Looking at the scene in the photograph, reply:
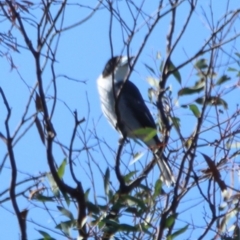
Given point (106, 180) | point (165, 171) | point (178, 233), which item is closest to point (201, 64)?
point (165, 171)

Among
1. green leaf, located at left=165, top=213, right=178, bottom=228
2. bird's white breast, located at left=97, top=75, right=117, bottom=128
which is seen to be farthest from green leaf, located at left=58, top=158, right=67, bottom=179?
bird's white breast, located at left=97, top=75, right=117, bottom=128

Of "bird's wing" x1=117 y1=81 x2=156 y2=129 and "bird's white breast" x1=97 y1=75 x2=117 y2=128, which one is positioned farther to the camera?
"bird's wing" x1=117 y1=81 x2=156 y2=129

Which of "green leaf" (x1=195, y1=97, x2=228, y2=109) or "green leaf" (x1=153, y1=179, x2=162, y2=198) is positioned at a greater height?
"green leaf" (x1=195, y1=97, x2=228, y2=109)

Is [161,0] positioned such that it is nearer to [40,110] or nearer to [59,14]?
[59,14]

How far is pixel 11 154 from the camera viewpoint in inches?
101

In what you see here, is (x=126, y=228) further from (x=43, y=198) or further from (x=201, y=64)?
(x=201, y=64)

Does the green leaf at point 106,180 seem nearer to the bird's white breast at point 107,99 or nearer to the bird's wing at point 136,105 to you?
the bird's white breast at point 107,99

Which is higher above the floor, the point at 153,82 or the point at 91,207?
the point at 153,82

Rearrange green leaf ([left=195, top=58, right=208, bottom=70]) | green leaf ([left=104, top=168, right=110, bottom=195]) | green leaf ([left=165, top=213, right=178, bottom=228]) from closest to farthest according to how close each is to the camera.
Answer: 1. green leaf ([left=165, top=213, right=178, bottom=228])
2. green leaf ([left=104, top=168, right=110, bottom=195])
3. green leaf ([left=195, top=58, right=208, bottom=70])

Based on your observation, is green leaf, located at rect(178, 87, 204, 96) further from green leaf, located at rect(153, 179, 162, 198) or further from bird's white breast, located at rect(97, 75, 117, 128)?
bird's white breast, located at rect(97, 75, 117, 128)

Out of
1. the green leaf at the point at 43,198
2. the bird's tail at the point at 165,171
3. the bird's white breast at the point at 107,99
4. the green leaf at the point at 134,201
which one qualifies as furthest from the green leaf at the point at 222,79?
the bird's white breast at the point at 107,99

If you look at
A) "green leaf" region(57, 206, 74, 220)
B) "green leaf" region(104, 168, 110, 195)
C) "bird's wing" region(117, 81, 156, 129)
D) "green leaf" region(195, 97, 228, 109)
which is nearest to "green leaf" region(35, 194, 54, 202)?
"green leaf" region(57, 206, 74, 220)

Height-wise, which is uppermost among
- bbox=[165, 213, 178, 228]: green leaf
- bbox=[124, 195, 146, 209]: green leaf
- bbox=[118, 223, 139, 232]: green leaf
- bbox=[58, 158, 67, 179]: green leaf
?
bbox=[58, 158, 67, 179]: green leaf

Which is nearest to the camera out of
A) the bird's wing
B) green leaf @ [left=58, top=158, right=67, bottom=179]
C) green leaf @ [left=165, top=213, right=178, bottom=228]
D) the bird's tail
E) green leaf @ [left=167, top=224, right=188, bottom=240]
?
green leaf @ [left=165, top=213, right=178, bottom=228]
